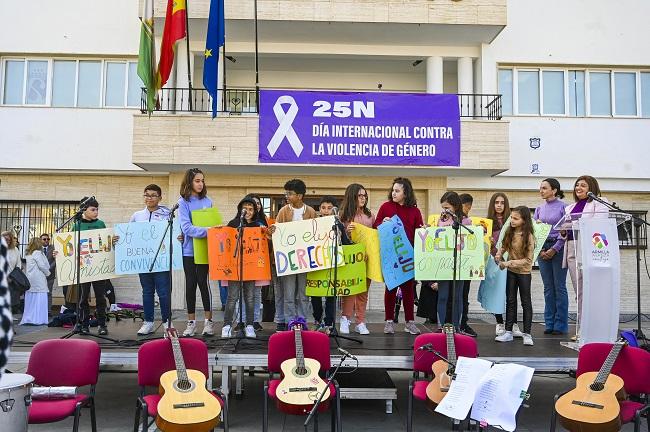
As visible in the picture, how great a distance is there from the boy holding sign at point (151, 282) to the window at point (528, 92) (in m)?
10.2

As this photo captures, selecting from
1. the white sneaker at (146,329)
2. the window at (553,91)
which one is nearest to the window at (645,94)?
the window at (553,91)

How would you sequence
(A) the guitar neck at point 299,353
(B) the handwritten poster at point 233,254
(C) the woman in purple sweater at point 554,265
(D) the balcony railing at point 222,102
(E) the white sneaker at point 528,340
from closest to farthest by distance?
1. (A) the guitar neck at point 299,353
2. (E) the white sneaker at point 528,340
3. (B) the handwritten poster at point 233,254
4. (C) the woman in purple sweater at point 554,265
5. (D) the balcony railing at point 222,102

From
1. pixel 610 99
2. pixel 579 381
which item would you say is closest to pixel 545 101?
pixel 610 99

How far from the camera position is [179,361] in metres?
4.56

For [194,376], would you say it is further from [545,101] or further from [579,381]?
[545,101]

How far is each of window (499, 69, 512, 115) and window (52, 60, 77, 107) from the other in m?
10.7

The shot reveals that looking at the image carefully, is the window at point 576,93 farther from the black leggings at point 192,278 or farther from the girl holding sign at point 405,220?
the black leggings at point 192,278

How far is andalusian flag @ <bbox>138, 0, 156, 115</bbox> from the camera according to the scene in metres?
11.4

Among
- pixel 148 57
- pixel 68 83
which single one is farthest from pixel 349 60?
pixel 68 83

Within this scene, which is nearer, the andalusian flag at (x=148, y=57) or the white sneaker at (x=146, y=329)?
the white sneaker at (x=146, y=329)

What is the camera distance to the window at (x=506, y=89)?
1361 centimetres

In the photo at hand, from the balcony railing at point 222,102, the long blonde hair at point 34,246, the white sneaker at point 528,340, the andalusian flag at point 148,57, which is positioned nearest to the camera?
the white sneaker at point 528,340

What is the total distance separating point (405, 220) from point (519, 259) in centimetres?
142

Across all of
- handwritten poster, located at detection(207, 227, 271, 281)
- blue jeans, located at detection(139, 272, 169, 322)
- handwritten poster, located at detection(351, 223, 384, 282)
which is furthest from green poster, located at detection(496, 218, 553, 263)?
blue jeans, located at detection(139, 272, 169, 322)
